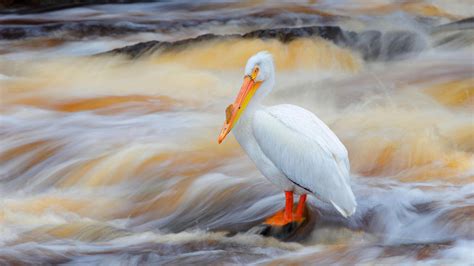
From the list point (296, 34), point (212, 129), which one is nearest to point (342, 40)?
point (296, 34)

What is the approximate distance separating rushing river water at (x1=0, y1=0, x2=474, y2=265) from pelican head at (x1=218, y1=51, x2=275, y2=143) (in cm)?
50

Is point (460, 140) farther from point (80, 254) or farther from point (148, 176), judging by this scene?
point (80, 254)

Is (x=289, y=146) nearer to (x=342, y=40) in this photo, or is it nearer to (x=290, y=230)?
(x=290, y=230)

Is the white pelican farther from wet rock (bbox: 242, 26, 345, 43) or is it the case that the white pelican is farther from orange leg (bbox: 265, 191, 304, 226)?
wet rock (bbox: 242, 26, 345, 43)

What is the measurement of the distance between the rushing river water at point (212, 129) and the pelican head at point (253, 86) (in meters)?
0.50

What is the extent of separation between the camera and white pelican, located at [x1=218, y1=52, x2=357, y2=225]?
3.60m

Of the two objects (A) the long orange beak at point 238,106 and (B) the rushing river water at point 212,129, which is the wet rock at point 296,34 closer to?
(B) the rushing river water at point 212,129

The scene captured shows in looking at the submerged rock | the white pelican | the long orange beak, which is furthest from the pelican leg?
the submerged rock

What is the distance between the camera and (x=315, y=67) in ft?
18.2

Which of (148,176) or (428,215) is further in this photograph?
(148,176)

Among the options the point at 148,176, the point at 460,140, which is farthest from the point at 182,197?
the point at 460,140

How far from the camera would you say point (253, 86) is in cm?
379

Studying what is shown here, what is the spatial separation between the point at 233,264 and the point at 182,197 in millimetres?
656

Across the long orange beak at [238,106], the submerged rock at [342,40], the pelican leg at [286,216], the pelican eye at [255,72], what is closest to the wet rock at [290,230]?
the pelican leg at [286,216]
